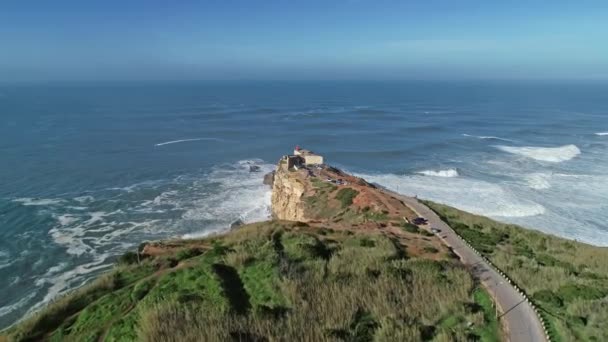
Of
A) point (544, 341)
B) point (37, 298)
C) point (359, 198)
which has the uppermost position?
point (544, 341)

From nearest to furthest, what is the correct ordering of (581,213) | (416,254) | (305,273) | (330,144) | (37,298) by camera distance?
(305,273)
(416,254)
(37,298)
(581,213)
(330,144)

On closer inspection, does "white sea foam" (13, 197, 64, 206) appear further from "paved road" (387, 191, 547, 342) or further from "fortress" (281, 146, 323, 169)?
"paved road" (387, 191, 547, 342)

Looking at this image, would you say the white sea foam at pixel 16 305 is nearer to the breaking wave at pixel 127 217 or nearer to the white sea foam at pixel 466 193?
the breaking wave at pixel 127 217

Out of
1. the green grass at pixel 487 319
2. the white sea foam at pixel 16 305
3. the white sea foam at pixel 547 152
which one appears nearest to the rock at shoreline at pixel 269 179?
the white sea foam at pixel 16 305

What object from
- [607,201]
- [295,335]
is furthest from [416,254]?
[607,201]

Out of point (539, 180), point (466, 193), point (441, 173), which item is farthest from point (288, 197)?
point (539, 180)

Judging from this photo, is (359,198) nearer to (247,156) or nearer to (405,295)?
(405,295)

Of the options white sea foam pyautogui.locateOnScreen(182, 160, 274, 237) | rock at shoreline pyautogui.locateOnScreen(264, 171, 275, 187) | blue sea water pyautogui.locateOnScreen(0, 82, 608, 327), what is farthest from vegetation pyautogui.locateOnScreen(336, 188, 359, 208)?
rock at shoreline pyautogui.locateOnScreen(264, 171, 275, 187)

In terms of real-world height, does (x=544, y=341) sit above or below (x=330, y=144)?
above
